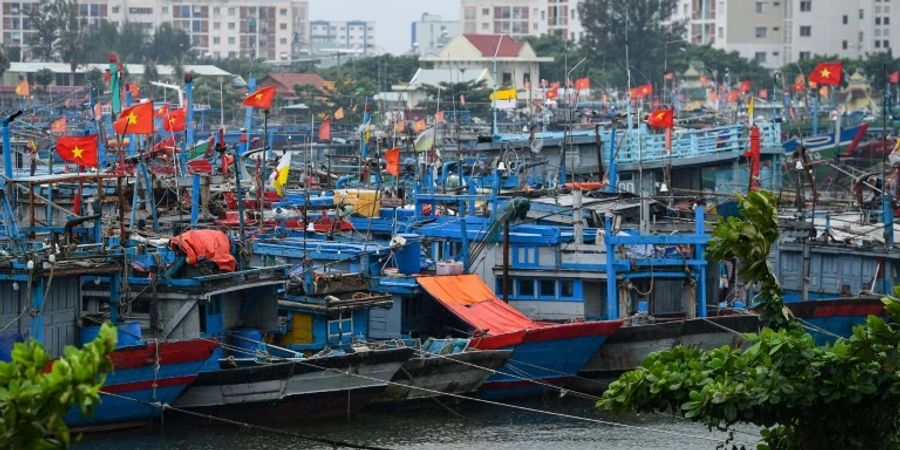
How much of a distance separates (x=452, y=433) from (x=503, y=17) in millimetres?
117695

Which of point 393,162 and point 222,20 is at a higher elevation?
point 222,20

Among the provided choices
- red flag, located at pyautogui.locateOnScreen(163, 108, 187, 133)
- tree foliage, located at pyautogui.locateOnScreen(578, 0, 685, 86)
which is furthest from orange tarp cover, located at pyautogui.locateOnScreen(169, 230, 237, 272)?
tree foliage, located at pyautogui.locateOnScreen(578, 0, 685, 86)

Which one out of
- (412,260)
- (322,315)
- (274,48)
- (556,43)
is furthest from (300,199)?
(274,48)

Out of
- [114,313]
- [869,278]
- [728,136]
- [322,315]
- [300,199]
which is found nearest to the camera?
[114,313]

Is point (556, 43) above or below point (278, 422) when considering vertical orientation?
above

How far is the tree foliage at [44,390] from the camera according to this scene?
1390cm

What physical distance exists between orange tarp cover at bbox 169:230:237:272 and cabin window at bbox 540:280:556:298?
5.97m

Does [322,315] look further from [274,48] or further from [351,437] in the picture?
[274,48]

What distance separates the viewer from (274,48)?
152 meters

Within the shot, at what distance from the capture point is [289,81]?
9738 cm

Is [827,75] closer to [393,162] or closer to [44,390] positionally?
[393,162]

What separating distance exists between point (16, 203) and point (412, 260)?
7.13 m

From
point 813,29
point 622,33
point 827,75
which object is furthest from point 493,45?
Answer: point 827,75

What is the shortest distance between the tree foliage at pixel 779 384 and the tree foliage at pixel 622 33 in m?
85.0
